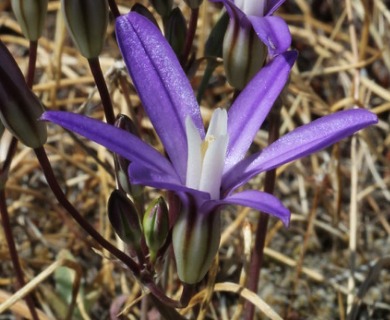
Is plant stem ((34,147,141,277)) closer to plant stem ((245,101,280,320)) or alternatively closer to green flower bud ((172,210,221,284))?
green flower bud ((172,210,221,284))

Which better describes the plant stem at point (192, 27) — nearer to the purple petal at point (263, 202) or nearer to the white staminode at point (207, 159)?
the white staminode at point (207, 159)

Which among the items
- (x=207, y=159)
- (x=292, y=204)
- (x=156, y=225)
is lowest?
(x=292, y=204)

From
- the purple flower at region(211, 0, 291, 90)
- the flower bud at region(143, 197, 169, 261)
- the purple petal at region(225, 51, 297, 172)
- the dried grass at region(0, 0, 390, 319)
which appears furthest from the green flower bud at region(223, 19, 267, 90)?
the dried grass at region(0, 0, 390, 319)

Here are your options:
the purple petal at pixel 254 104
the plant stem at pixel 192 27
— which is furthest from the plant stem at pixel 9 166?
the purple petal at pixel 254 104

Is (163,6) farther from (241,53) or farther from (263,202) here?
(263,202)

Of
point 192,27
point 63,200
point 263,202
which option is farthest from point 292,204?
point 263,202

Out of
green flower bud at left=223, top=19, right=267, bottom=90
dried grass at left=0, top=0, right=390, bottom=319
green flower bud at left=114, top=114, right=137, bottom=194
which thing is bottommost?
dried grass at left=0, top=0, right=390, bottom=319
